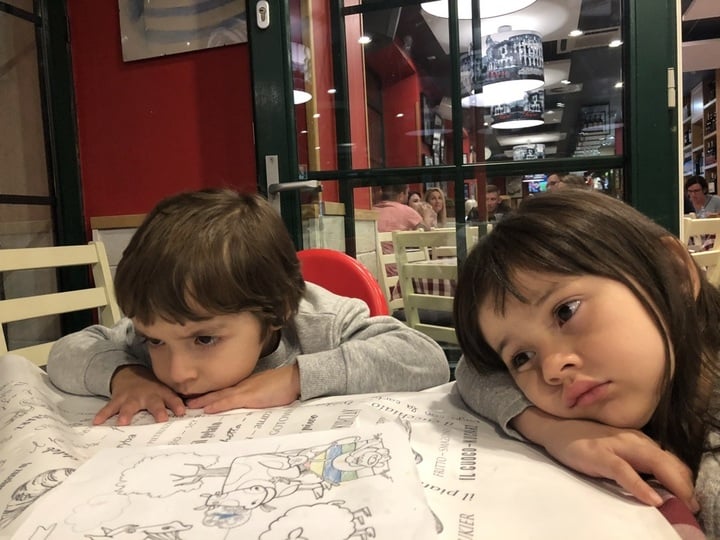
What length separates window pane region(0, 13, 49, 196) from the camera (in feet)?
6.33

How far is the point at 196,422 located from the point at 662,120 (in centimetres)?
128

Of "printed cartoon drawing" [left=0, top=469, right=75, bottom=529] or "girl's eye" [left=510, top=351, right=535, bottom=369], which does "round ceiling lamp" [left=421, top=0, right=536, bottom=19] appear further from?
"printed cartoon drawing" [left=0, top=469, right=75, bottom=529]

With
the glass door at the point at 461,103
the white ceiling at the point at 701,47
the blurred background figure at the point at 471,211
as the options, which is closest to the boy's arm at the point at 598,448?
the glass door at the point at 461,103

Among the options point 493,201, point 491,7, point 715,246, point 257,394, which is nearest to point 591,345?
point 257,394

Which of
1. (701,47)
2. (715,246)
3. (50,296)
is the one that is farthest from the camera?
(701,47)

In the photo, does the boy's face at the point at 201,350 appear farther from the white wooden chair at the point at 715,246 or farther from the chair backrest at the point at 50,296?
the white wooden chair at the point at 715,246

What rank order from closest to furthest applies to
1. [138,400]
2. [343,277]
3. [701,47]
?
[138,400], [343,277], [701,47]

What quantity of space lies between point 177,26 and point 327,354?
1.45 metres

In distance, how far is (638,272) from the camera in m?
0.54

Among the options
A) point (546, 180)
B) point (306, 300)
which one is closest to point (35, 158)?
point (306, 300)

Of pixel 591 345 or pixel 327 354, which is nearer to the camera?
pixel 591 345

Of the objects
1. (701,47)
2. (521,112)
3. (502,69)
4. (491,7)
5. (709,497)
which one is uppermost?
(701,47)

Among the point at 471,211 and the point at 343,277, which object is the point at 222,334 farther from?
the point at 471,211

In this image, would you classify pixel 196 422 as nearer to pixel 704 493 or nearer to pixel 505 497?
pixel 505 497
